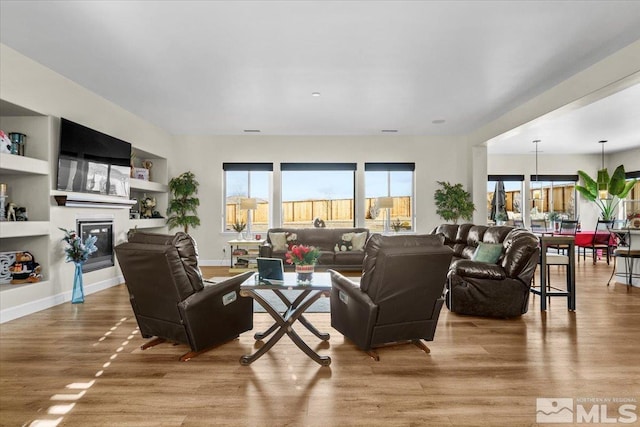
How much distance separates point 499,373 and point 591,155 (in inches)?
421

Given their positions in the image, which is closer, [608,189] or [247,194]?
[247,194]

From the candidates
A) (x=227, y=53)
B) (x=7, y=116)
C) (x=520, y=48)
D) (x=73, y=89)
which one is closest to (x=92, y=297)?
(x=7, y=116)

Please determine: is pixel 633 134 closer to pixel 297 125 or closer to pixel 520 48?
pixel 520 48

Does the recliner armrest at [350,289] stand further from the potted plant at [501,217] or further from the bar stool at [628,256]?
the potted plant at [501,217]

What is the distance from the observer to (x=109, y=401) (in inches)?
90.8

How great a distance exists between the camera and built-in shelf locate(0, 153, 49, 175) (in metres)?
3.95

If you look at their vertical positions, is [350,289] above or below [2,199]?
below

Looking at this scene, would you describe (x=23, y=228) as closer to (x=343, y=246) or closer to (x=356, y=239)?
(x=343, y=246)

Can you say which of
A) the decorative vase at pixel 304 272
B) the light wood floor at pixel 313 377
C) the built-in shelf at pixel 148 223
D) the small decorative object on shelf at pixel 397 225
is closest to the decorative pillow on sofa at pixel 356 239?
the small decorative object on shelf at pixel 397 225

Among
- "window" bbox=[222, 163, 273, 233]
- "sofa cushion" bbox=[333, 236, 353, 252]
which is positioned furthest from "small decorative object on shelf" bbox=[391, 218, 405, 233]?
"window" bbox=[222, 163, 273, 233]

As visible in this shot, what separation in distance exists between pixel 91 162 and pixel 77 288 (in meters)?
1.76

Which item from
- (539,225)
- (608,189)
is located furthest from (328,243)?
(608,189)

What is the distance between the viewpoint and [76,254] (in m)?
4.75

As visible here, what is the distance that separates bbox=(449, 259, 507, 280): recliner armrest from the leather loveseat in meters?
2.80
